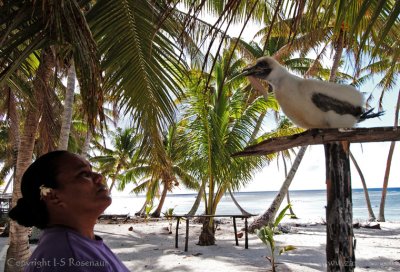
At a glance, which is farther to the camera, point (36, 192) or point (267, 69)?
point (267, 69)

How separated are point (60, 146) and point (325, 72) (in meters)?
12.9

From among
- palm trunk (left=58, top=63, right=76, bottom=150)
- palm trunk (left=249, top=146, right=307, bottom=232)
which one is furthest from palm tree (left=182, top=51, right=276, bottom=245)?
palm trunk (left=249, top=146, right=307, bottom=232)

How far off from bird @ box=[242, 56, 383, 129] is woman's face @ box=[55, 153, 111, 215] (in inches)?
96.6

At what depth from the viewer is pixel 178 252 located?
9.12 m

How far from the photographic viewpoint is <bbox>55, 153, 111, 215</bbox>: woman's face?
120 cm

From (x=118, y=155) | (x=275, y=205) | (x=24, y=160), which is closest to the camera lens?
(x=24, y=160)

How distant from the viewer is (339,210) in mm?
3553

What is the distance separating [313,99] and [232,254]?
6083 mm

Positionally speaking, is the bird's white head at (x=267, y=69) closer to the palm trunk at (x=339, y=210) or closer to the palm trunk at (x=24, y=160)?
the palm trunk at (x=339, y=210)

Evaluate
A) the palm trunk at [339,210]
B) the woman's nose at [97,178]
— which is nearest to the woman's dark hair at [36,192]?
the woman's nose at [97,178]

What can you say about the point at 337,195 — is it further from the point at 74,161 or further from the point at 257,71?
the point at 74,161

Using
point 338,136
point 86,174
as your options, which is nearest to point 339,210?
point 338,136

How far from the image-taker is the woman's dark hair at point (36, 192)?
3.87 feet

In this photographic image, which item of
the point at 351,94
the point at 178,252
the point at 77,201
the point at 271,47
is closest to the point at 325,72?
the point at 271,47
